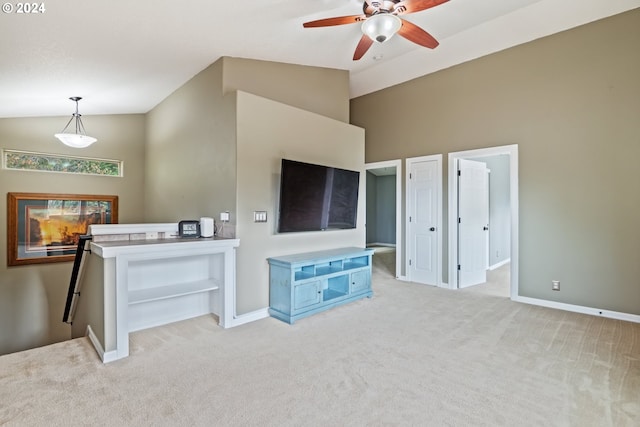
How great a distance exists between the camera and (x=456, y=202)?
5.01m

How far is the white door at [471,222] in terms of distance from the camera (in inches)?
199

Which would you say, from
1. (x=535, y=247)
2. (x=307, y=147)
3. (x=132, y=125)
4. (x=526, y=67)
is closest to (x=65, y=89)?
(x=132, y=125)

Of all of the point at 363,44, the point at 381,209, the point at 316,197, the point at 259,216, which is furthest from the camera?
the point at 381,209

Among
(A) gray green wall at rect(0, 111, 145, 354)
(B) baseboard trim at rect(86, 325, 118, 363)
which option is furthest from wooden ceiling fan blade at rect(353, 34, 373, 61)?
(A) gray green wall at rect(0, 111, 145, 354)

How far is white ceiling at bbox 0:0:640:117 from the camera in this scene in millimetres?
2750

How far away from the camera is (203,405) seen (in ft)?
6.61

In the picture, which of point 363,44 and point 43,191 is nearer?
point 363,44

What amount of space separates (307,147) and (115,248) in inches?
98.0

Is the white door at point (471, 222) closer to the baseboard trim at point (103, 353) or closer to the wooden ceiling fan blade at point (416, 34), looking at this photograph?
the wooden ceiling fan blade at point (416, 34)

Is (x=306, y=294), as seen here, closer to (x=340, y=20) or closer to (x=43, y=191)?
(x=340, y=20)

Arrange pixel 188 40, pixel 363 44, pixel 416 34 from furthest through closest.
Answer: pixel 188 40
pixel 363 44
pixel 416 34

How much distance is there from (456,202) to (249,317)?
11.6 ft

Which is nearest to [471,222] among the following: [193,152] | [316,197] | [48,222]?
[316,197]

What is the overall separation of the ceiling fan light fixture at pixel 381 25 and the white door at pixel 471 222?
115 inches
